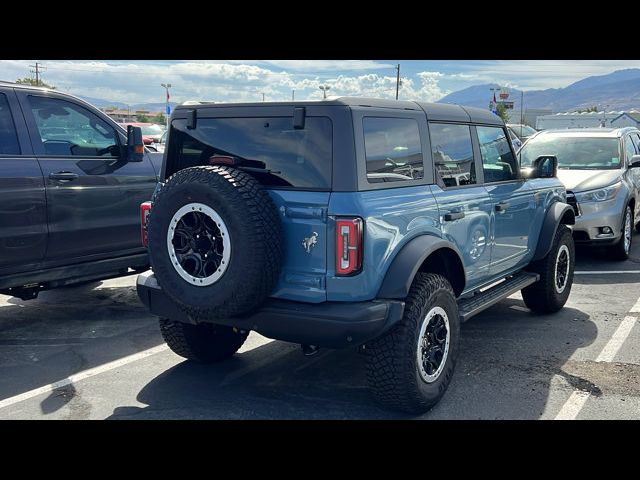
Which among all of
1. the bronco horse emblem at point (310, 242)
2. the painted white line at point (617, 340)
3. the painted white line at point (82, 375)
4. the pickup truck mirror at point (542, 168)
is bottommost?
the painted white line at point (82, 375)

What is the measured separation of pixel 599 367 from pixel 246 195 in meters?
3.02

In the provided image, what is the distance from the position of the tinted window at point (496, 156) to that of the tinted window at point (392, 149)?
102 cm

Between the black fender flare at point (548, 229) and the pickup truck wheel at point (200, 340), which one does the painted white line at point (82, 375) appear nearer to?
the pickup truck wheel at point (200, 340)

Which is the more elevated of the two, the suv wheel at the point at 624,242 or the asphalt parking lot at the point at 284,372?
the suv wheel at the point at 624,242

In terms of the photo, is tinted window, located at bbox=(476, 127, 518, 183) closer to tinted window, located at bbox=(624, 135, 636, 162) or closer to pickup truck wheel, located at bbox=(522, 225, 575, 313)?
pickup truck wheel, located at bbox=(522, 225, 575, 313)

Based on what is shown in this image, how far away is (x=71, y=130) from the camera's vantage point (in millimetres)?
5668

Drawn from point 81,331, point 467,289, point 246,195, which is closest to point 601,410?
point 467,289

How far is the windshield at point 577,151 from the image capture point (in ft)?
29.9

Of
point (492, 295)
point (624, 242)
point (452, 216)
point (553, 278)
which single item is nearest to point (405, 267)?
point (452, 216)

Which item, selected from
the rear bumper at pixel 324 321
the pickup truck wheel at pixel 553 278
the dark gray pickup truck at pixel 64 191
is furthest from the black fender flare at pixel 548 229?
the dark gray pickup truck at pixel 64 191

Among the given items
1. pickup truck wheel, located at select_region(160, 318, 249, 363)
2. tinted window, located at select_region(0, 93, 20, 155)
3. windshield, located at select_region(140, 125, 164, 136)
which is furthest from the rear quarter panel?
windshield, located at select_region(140, 125, 164, 136)

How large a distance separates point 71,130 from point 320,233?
3157 millimetres

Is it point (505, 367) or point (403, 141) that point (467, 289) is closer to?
point (505, 367)

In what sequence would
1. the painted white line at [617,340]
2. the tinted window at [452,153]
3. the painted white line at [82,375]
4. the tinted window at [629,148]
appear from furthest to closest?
the tinted window at [629,148]
the painted white line at [617,340]
the tinted window at [452,153]
the painted white line at [82,375]
